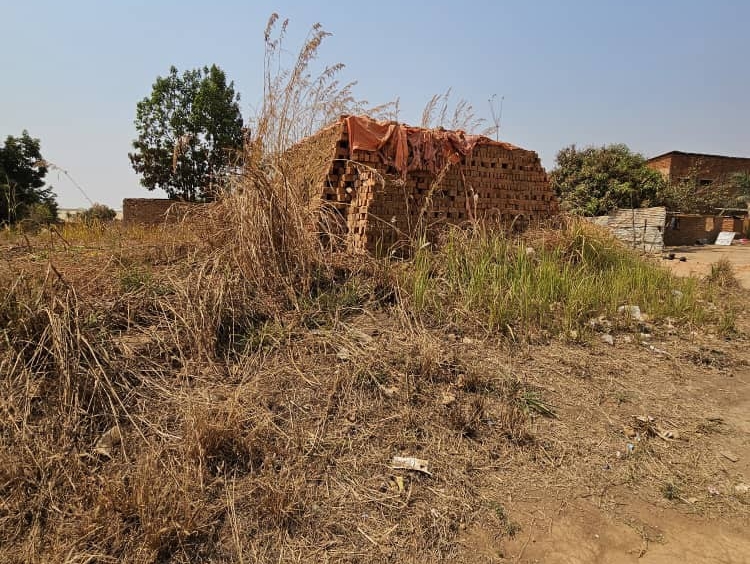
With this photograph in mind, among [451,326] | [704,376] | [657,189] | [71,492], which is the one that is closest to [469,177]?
[451,326]

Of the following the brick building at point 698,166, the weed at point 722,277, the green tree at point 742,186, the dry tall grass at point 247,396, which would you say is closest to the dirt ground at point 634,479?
the dry tall grass at point 247,396

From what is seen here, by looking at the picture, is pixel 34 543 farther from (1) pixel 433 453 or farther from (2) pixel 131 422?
(1) pixel 433 453

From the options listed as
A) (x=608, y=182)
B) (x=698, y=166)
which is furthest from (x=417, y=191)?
(x=698, y=166)

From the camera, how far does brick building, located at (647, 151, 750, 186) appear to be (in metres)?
21.3

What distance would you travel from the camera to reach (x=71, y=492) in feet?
5.83

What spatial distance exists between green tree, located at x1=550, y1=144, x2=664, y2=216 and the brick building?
6824mm

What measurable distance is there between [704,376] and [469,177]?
3368 millimetres

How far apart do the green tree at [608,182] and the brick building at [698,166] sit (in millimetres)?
6824

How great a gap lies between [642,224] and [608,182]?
248 cm

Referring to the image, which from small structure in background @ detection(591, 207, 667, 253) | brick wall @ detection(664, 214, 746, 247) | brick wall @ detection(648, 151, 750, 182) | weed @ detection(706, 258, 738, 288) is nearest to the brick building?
brick wall @ detection(648, 151, 750, 182)

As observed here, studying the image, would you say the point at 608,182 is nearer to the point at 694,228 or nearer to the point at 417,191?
the point at 694,228

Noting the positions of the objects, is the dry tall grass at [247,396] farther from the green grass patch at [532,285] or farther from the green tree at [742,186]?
the green tree at [742,186]

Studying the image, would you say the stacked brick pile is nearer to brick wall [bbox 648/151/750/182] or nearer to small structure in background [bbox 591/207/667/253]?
small structure in background [bbox 591/207/667/253]

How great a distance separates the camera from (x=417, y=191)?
17.0 feet
